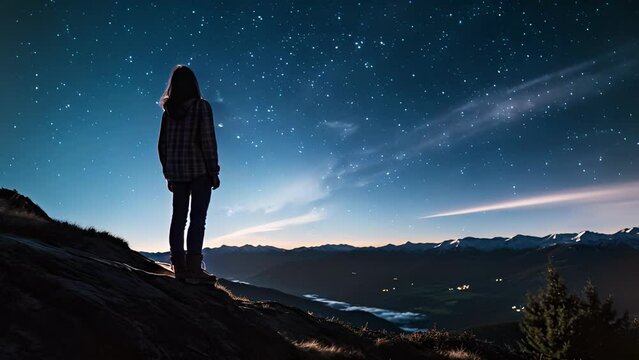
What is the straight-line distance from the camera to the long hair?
624 cm

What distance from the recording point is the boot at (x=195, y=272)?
622cm

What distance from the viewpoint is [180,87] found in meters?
6.26

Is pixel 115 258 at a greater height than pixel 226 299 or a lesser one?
greater

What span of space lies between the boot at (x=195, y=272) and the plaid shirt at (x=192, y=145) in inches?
50.0

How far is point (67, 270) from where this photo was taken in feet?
14.6

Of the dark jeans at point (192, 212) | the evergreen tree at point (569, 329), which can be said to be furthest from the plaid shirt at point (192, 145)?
the evergreen tree at point (569, 329)

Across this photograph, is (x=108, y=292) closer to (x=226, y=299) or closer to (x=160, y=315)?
(x=160, y=315)

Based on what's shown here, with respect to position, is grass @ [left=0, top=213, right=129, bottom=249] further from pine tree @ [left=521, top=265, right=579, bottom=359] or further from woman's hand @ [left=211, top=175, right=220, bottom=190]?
pine tree @ [left=521, top=265, right=579, bottom=359]

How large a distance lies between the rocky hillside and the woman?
491 millimetres

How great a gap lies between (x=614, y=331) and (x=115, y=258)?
60.3 m

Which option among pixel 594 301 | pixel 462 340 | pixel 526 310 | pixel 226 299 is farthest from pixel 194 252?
pixel 594 301

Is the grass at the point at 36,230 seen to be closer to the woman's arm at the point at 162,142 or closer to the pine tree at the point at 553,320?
the woman's arm at the point at 162,142

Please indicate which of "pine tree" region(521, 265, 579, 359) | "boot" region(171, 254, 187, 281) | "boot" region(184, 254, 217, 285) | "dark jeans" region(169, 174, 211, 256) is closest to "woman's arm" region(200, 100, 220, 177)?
"dark jeans" region(169, 174, 211, 256)

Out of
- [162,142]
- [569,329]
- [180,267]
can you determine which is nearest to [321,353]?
[180,267]
